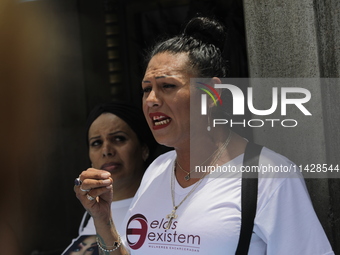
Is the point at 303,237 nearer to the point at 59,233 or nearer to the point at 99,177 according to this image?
the point at 99,177

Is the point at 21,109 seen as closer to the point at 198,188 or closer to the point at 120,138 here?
the point at 120,138

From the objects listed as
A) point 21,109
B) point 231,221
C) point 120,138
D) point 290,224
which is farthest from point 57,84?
point 290,224

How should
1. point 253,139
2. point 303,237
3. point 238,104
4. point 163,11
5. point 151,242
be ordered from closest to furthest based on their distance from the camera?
point 303,237
point 151,242
point 238,104
point 253,139
point 163,11

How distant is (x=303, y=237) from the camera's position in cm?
203

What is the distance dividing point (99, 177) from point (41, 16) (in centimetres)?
288

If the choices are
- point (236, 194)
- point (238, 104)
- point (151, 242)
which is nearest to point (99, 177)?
point (151, 242)

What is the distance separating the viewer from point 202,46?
8.20ft

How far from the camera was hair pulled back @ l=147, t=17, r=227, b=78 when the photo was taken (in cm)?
243

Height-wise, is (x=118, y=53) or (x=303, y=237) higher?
(x=118, y=53)

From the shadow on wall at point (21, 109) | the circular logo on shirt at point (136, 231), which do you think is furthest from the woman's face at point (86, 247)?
the shadow on wall at point (21, 109)

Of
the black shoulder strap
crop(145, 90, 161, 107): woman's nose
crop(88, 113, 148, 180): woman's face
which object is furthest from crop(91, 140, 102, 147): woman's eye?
the black shoulder strap

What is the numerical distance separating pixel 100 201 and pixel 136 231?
0.76 ft

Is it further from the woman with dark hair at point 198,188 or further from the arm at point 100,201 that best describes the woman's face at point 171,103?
the arm at point 100,201

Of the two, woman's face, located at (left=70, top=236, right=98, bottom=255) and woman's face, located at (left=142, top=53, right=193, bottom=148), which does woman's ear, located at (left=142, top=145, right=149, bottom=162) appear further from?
woman's face, located at (left=142, top=53, right=193, bottom=148)
